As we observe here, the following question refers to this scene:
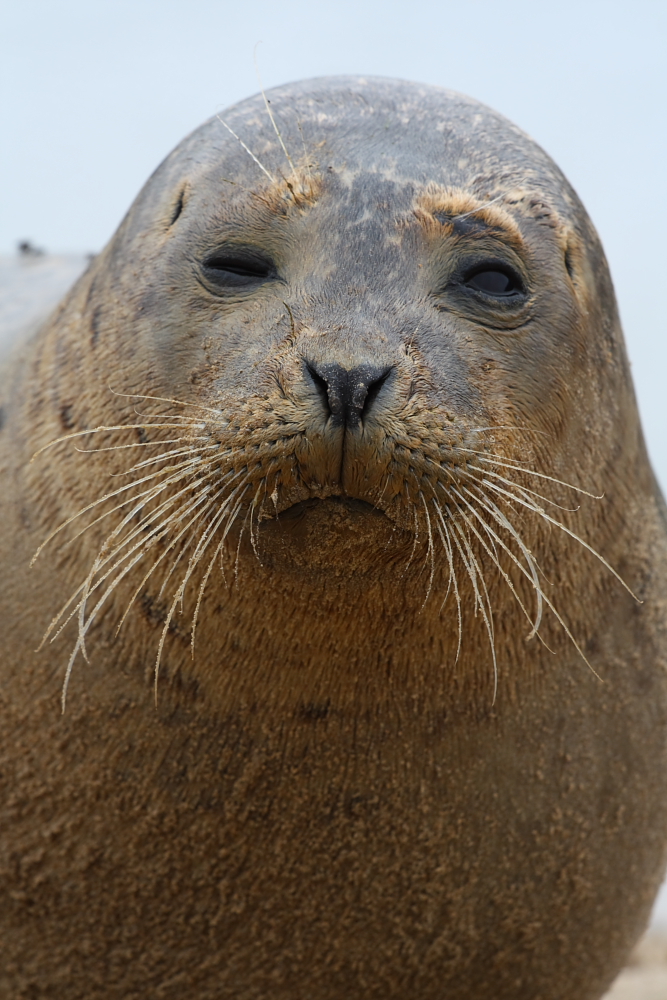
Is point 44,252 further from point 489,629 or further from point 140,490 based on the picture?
point 489,629

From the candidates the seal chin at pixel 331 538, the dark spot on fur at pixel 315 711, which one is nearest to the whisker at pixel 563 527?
the seal chin at pixel 331 538

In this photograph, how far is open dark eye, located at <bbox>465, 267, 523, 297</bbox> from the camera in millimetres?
2402

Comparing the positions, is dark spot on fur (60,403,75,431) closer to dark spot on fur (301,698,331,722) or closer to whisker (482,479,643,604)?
dark spot on fur (301,698,331,722)

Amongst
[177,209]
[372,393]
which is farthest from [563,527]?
[177,209]

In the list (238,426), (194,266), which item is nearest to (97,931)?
(238,426)

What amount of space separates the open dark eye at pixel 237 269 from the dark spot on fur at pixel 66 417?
48cm

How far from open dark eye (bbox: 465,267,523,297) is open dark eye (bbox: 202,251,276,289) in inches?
14.8

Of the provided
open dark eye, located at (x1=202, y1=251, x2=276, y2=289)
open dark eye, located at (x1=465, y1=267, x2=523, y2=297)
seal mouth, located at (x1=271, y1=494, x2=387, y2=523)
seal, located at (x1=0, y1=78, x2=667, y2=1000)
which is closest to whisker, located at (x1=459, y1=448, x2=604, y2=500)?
seal, located at (x1=0, y1=78, x2=667, y2=1000)

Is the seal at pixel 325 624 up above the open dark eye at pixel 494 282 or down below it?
below

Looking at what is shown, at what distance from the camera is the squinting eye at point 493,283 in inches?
94.6

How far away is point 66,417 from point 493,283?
3.12 feet

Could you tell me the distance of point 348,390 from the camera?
1.96 metres

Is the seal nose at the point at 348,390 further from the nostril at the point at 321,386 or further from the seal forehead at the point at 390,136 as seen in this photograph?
the seal forehead at the point at 390,136

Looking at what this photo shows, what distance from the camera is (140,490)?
2.53 meters
